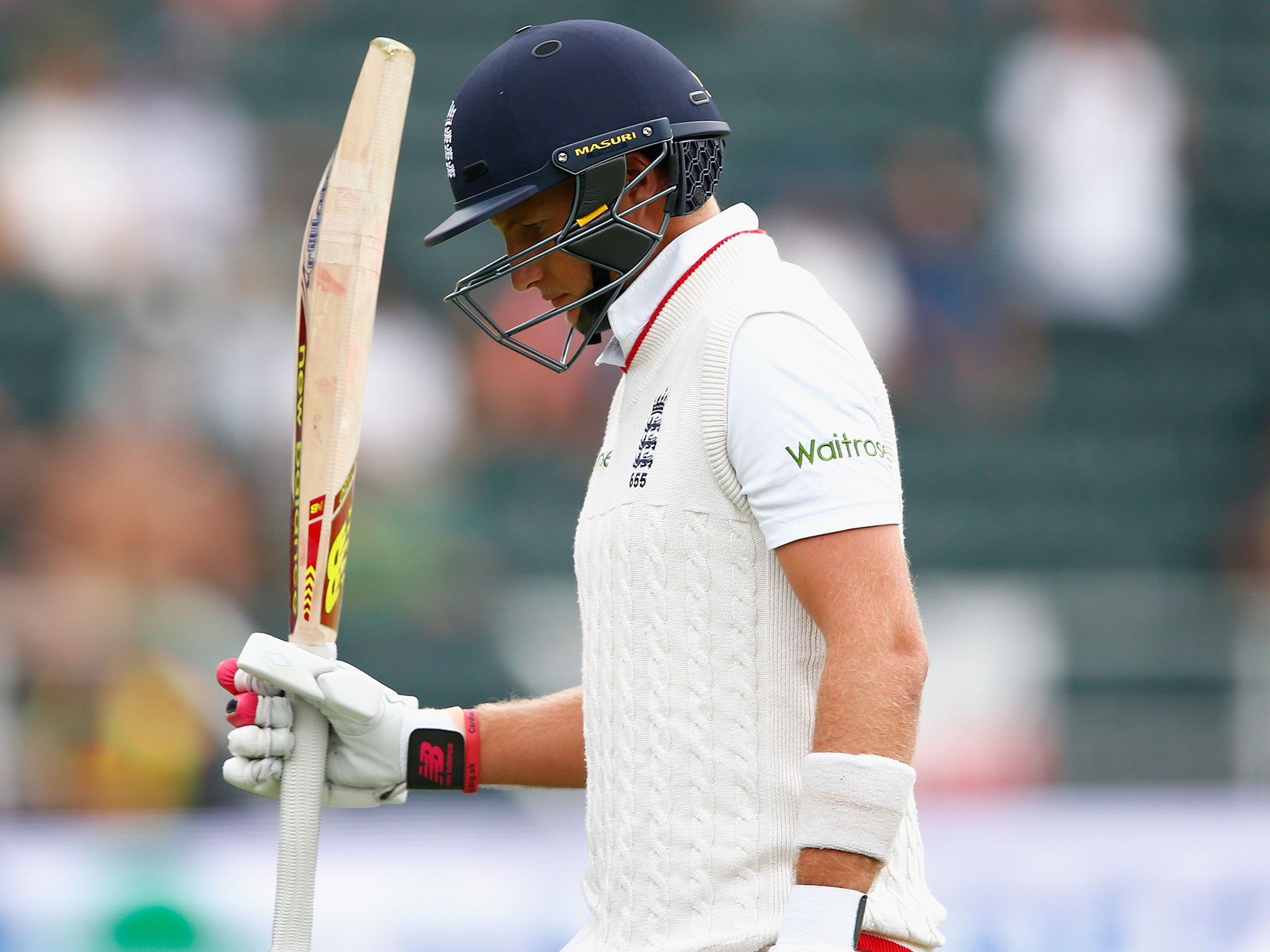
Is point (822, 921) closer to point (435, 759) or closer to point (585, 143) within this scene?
point (435, 759)

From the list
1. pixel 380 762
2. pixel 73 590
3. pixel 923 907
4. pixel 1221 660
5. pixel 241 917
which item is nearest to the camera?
pixel 923 907

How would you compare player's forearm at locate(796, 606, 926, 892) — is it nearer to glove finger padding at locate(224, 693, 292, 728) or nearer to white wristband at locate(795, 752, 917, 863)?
white wristband at locate(795, 752, 917, 863)

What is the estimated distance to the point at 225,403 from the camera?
263 inches

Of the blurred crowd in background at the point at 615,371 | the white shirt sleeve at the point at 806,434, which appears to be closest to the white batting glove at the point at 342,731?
the white shirt sleeve at the point at 806,434

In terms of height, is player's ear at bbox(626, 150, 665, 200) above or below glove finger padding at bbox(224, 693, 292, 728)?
above

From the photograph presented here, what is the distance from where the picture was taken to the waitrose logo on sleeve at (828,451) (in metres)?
2.02

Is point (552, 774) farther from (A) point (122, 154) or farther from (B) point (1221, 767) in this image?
(A) point (122, 154)

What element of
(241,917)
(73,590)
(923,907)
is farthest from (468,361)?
(923,907)

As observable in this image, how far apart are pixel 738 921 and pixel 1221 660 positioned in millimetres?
4287

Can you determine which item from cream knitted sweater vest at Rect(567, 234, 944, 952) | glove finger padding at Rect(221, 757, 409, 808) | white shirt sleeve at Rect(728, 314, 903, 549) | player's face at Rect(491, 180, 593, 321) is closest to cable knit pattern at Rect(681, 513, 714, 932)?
cream knitted sweater vest at Rect(567, 234, 944, 952)

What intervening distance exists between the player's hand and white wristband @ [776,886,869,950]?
0.85 metres

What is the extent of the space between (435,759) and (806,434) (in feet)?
3.19

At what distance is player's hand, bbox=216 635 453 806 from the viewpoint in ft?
8.18

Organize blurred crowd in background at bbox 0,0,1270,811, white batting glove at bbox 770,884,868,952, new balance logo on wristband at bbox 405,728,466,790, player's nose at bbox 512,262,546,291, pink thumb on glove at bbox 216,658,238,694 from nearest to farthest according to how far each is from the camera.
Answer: white batting glove at bbox 770,884,868,952, player's nose at bbox 512,262,546,291, pink thumb on glove at bbox 216,658,238,694, new balance logo on wristband at bbox 405,728,466,790, blurred crowd in background at bbox 0,0,1270,811
